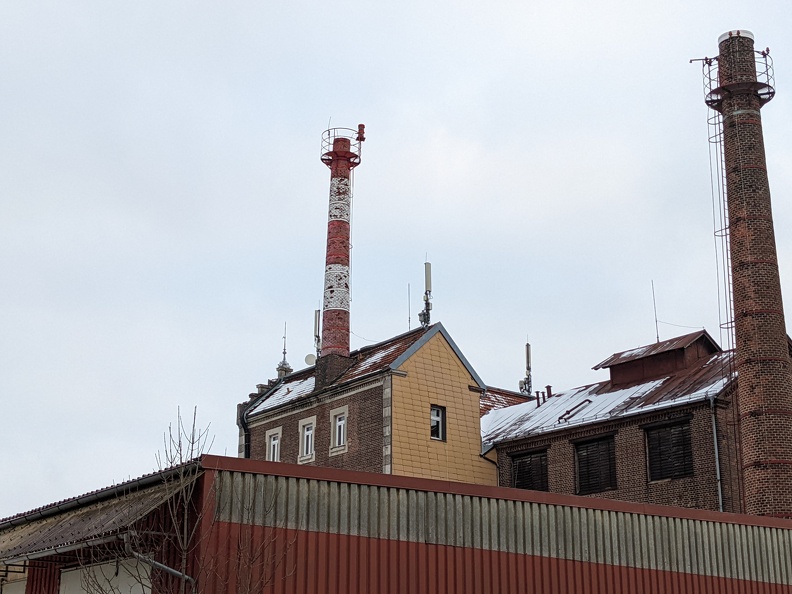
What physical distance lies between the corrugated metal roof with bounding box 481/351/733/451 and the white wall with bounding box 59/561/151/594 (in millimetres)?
19199

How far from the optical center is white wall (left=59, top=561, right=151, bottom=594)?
1795cm

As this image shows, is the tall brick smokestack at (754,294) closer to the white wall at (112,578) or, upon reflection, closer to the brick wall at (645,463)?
the brick wall at (645,463)

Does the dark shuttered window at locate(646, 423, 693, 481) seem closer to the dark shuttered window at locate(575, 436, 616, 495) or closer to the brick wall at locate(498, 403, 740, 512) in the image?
the brick wall at locate(498, 403, 740, 512)

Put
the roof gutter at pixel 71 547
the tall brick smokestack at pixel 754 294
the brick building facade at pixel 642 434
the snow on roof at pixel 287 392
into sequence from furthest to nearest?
the snow on roof at pixel 287 392 → the brick building facade at pixel 642 434 → the tall brick smokestack at pixel 754 294 → the roof gutter at pixel 71 547

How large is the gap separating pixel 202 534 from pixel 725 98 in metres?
25.0

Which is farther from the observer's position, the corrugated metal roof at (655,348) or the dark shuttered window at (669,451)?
the corrugated metal roof at (655,348)

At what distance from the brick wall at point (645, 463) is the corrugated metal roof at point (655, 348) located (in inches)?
146

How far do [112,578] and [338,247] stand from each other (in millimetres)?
29055

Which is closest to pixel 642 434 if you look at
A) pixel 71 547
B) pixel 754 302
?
pixel 754 302

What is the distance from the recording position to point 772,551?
2348 cm

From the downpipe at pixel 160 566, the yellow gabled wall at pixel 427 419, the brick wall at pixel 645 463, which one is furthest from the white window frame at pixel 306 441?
the downpipe at pixel 160 566

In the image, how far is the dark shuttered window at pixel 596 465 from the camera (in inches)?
1366

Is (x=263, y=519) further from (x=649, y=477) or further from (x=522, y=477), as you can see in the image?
(x=522, y=477)

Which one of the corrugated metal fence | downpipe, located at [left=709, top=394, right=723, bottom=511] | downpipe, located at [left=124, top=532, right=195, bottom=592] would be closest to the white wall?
downpipe, located at [left=124, top=532, right=195, bottom=592]
